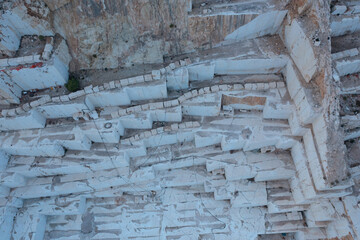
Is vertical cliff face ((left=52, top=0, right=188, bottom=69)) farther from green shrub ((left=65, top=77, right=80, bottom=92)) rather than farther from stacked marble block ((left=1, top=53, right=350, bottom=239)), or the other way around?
stacked marble block ((left=1, top=53, right=350, bottom=239))

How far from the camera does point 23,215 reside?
1077 cm

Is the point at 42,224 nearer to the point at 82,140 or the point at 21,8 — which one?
the point at 82,140

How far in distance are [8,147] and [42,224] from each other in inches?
132

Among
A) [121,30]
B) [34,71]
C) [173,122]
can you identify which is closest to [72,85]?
[34,71]

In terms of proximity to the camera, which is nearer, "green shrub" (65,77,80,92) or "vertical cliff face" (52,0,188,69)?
"vertical cliff face" (52,0,188,69)

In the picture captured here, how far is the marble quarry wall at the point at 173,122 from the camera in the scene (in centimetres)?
919

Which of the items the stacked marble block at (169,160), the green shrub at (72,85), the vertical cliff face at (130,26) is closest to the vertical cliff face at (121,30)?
the vertical cliff face at (130,26)

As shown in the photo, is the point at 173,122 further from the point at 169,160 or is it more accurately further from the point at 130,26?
the point at 130,26

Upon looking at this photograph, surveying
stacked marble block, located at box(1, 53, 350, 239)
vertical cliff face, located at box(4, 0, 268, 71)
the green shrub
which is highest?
vertical cliff face, located at box(4, 0, 268, 71)

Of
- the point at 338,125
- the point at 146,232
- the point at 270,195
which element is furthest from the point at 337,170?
the point at 146,232

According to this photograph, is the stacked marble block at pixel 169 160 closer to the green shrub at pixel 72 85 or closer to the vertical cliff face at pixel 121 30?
the green shrub at pixel 72 85

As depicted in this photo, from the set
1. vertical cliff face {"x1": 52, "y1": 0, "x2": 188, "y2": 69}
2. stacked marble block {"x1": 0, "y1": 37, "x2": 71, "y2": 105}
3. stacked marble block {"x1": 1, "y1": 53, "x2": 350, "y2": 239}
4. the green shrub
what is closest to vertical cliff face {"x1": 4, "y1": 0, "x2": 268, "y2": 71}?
vertical cliff face {"x1": 52, "y1": 0, "x2": 188, "y2": 69}

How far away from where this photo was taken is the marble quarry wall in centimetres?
919

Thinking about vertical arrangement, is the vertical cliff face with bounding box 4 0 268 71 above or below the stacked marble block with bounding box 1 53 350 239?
above
